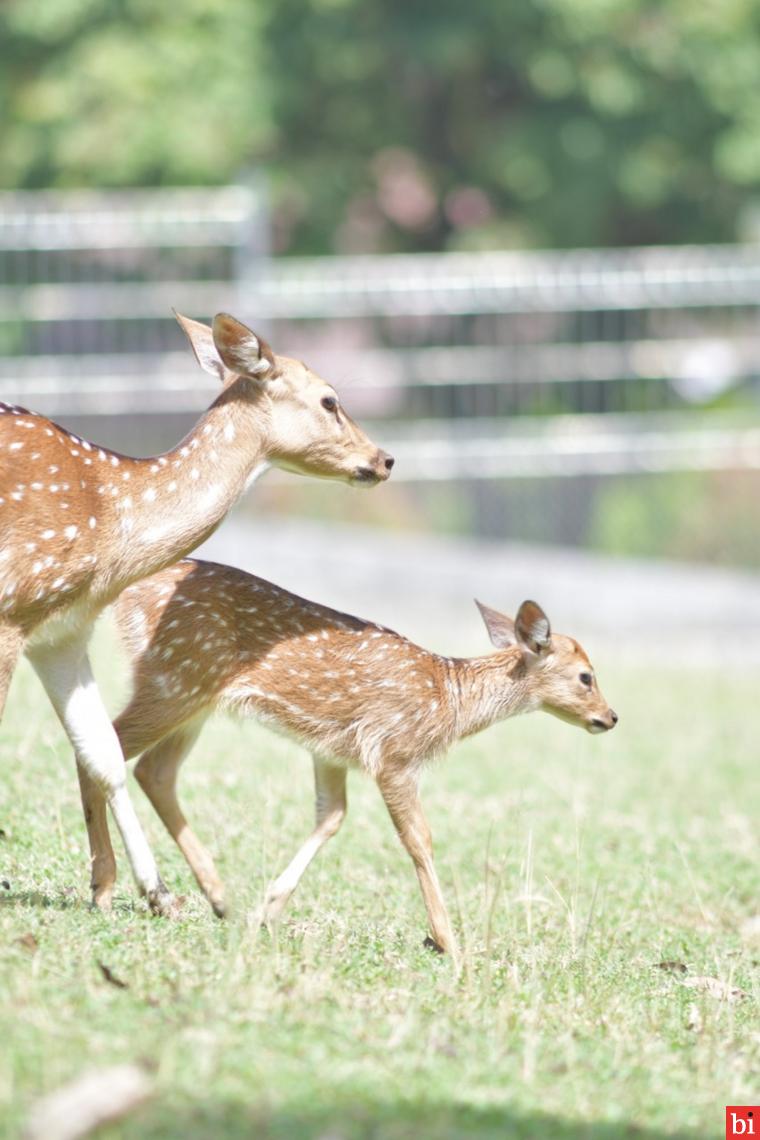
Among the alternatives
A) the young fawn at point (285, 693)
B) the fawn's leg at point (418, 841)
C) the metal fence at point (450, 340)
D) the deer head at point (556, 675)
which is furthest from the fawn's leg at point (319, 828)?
the metal fence at point (450, 340)

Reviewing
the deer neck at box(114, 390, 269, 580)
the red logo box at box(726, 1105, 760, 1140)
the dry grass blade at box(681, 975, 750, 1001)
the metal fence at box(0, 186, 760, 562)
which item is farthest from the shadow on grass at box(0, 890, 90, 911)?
the metal fence at box(0, 186, 760, 562)

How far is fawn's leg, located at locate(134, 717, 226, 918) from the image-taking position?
5938 millimetres

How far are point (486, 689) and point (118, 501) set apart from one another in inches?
58.4

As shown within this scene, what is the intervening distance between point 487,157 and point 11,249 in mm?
8774

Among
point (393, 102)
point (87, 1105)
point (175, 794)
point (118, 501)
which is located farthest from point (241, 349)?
point (393, 102)

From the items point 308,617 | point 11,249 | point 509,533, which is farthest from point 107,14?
point 308,617

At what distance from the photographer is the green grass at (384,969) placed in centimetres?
412

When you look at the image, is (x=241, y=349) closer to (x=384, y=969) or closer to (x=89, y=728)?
(x=89, y=728)

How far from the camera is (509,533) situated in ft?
52.5

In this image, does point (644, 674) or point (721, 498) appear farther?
point (721, 498)

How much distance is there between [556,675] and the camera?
6555 millimetres

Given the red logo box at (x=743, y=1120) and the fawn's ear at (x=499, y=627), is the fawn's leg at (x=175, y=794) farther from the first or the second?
the red logo box at (x=743, y=1120)

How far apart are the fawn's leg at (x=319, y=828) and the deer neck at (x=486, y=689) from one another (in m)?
0.45

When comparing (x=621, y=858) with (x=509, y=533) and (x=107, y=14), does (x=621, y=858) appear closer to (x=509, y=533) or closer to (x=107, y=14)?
(x=509, y=533)
